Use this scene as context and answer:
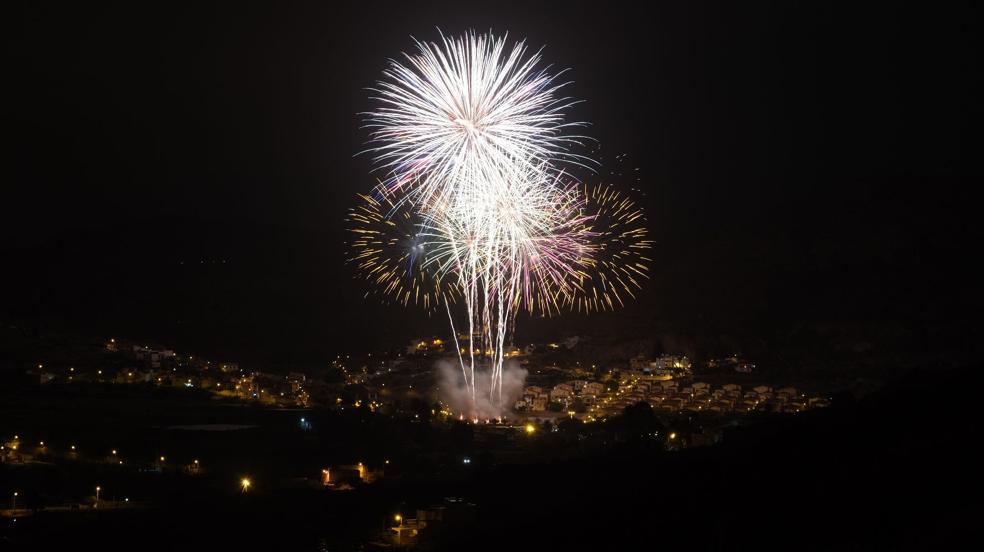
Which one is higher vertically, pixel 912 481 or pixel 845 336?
pixel 845 336

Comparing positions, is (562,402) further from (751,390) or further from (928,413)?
(928,413)

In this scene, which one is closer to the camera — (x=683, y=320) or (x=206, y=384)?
(x=206, y=384)

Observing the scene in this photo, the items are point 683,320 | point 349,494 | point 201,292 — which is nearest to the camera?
point 349,494

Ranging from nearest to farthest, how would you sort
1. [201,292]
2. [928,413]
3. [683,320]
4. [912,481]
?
[912,481], [928,413], [683,320], [201,292]

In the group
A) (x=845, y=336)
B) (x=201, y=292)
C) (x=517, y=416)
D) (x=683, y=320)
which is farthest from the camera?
(x=201, y=292)

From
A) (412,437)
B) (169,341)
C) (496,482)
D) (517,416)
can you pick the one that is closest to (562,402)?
(517,416)

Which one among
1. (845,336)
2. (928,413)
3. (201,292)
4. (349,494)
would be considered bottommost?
(349,494)

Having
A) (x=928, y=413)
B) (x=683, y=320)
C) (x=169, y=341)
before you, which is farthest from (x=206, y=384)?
(x=928, y=413)

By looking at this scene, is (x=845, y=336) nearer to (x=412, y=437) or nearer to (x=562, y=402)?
(x=562, y=402)

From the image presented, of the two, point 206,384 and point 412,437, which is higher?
point 206,384
